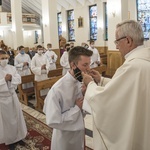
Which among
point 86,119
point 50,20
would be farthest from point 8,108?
point 50,20

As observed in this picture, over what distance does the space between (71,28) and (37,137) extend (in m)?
15.6

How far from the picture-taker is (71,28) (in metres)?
19.3

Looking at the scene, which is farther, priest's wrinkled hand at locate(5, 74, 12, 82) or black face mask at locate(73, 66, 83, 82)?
priest's wrinkled hand at locate(5, 74, 12, 82)

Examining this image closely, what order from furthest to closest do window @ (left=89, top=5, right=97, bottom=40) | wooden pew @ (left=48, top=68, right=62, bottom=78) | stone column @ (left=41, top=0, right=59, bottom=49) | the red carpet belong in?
1. window @ (left=89, top=5, right=97, bottom=40)
2. stone column @ (left=41, top=0, right=59, bottom=49)
3. wooden pew @ (left=48, top=68, right=62, bottom=78)
4. the red carpet

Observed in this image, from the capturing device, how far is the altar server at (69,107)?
2.31m

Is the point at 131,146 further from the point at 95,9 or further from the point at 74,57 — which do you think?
the point at 95,9

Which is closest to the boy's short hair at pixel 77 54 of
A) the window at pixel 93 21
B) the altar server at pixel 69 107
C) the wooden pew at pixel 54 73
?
the altar server at pixel 69 107

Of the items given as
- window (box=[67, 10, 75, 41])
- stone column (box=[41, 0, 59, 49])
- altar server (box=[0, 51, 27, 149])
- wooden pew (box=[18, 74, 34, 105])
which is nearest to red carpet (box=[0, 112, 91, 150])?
altar server (box=[0, 51, 27, 149])

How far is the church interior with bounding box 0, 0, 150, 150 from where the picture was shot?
23.5 ft

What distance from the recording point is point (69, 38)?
1956 cm

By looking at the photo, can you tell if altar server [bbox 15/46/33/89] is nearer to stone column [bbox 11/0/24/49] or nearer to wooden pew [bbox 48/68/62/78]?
wooden pew [bbox 48/68/62/78]

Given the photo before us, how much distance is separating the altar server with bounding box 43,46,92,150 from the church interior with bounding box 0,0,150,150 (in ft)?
5.23

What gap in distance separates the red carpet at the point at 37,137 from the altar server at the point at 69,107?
158 cm

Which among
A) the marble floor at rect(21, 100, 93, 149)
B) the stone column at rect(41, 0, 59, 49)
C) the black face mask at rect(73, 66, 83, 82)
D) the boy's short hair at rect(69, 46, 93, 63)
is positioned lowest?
the marble floor at rect(21, 100, 93, 149)
